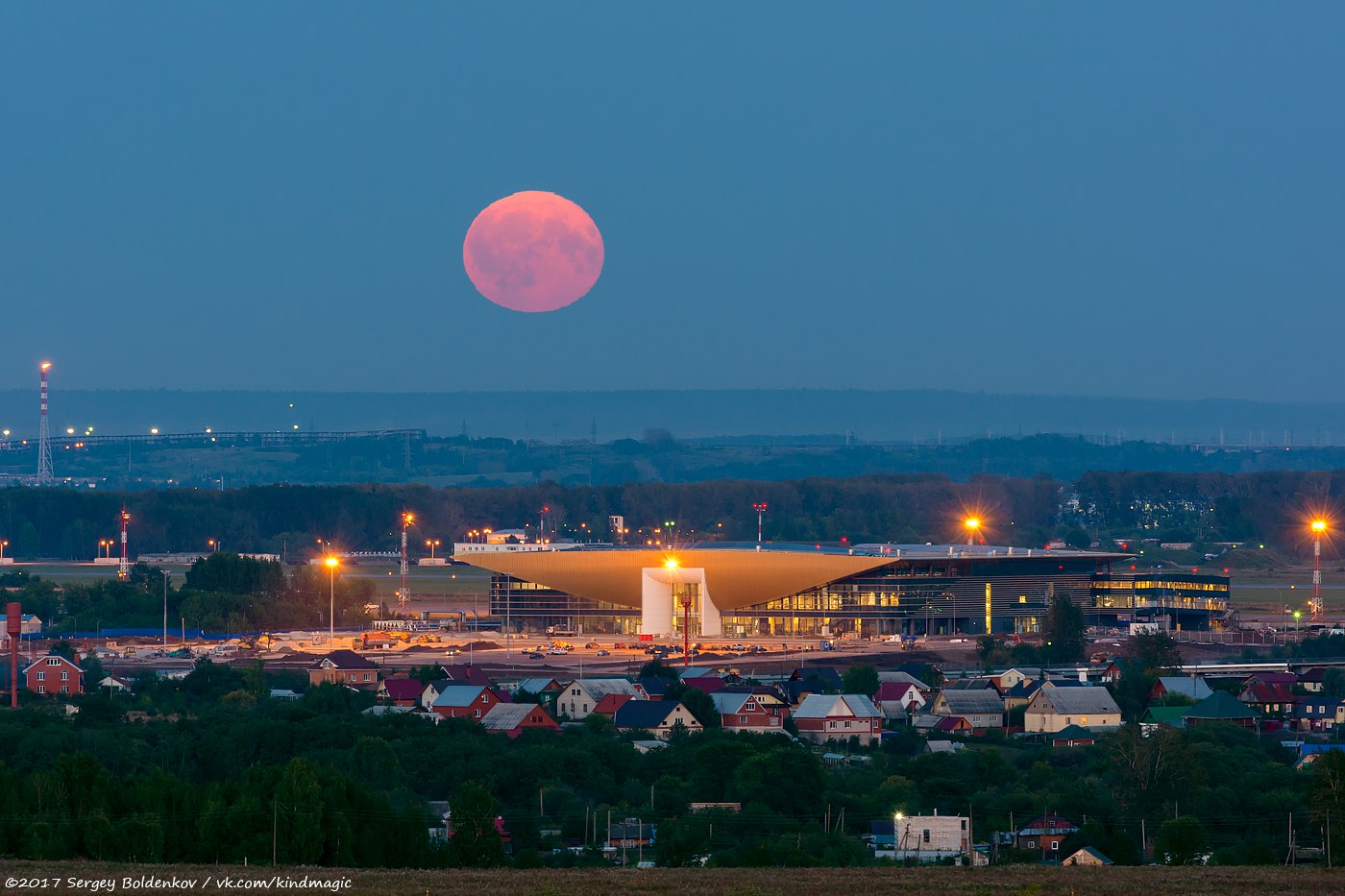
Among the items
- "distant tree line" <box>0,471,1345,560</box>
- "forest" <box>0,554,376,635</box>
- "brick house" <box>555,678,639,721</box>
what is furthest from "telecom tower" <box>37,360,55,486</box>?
"brick house" <box>555,678,639,721</box>

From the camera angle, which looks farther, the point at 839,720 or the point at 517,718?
the point at 839,720

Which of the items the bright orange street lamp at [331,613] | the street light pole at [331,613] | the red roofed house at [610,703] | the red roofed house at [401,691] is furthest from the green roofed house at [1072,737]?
the bright orange street lamp at [331,613]

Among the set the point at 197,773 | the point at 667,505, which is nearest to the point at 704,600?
the point at 197,773

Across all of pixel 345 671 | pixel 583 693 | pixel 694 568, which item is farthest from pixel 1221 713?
pixel 694 568

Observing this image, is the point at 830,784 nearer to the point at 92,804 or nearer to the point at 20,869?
the point at 92,804

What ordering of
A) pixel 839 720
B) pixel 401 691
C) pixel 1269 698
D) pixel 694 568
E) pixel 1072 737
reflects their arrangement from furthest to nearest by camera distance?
pixel 694 568, pixel 401 691, pixel 1269 698, pixel 839 720, pixel 1072 737

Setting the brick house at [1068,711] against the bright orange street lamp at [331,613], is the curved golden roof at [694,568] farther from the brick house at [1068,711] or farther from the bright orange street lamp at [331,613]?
the brick house at [1068,711]

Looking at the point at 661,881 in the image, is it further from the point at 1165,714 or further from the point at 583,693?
the point at 583,693
